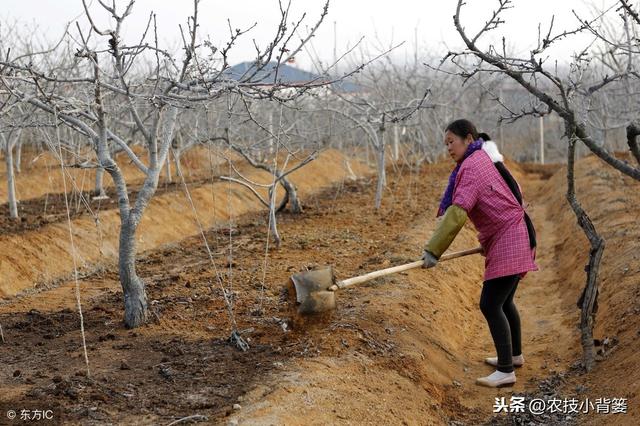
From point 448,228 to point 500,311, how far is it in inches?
29.1

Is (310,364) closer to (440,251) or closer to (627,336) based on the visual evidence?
(440,251)

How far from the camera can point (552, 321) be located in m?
6.58

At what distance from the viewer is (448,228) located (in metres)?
4.44

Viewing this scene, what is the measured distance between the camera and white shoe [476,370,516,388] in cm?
490

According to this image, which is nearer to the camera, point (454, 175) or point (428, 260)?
point (428, 260)

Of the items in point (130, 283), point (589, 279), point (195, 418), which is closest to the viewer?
point (195, 418)

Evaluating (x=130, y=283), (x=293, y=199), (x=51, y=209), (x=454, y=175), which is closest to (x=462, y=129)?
(x=454, y=175)

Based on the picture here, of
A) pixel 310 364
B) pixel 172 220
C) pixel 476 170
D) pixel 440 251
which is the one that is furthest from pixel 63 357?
pixel 172 220

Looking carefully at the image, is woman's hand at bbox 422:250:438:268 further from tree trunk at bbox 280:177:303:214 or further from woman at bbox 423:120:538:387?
tree trunk at bbox 280:177:303:214

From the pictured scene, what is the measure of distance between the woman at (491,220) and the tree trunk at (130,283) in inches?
80.5

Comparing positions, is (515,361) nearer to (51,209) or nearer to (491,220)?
(491,220)

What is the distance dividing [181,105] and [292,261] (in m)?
3.05

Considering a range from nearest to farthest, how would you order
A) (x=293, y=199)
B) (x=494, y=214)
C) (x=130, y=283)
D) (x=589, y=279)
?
(x=494, y=214), (x=589, y=279), (x=130, y=283), (x=293, y=199)

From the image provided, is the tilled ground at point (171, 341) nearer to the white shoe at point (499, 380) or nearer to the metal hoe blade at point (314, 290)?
the metal hoe blade at point (314, 290)
